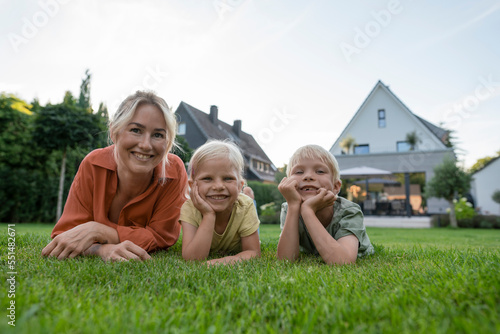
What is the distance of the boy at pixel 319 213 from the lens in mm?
2357

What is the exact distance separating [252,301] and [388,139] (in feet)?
77.6

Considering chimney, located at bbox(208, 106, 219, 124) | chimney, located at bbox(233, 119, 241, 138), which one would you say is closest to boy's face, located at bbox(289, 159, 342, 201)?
chimney, located at bbox(208, 106, 219, 124)

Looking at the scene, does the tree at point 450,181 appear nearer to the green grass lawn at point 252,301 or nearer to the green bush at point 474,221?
the green bush at point 474,221

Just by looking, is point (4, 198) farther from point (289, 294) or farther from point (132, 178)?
point (289, 294)

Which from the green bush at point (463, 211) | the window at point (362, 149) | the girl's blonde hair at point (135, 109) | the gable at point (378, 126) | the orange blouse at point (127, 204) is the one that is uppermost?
the gable at point (378, 126)

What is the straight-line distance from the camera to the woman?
2.48 metres

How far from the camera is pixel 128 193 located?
118 inches

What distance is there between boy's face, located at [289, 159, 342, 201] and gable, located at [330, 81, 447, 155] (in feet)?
67.4

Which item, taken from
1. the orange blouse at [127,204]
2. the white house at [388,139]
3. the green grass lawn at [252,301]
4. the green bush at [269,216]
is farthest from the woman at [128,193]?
the white house at [388,139]

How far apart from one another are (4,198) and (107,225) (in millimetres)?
12893

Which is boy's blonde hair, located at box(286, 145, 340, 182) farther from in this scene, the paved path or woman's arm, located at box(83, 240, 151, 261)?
the paved path

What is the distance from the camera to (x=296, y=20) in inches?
258

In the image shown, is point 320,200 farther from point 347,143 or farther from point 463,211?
point 347,143

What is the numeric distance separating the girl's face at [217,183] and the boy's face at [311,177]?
0.55m
